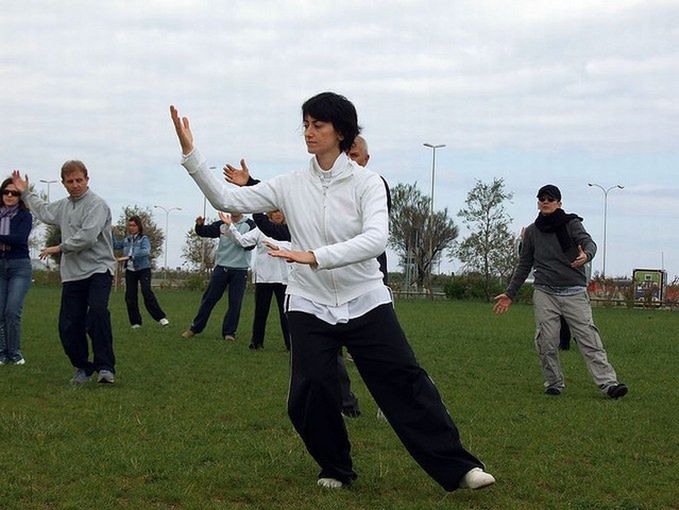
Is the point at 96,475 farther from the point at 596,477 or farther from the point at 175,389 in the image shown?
the point at 175,389

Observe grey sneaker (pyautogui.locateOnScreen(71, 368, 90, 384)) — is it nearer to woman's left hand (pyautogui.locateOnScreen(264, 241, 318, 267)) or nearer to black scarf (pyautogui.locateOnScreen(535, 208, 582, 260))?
black scarf (pyautogui.locateOnScreen(535, 208, 582, 260))

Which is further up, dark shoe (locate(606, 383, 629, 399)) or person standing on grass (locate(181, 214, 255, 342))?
person standing on grass (locate(181, 214, 255, 342))

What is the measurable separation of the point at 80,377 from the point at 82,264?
1.22 metres

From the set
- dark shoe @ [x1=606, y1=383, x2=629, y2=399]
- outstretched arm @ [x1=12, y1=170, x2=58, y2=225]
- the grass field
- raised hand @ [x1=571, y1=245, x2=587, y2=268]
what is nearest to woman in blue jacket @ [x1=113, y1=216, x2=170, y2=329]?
the grass field

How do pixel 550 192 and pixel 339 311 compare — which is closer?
pixel 339 311

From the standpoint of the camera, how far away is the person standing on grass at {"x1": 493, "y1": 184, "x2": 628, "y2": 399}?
10.2 meters

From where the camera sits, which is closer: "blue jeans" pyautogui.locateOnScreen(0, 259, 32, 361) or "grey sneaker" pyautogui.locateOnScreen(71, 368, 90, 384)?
"grey sneaker" pyautogui.locateOnScreen(71, 368, 90, 384)

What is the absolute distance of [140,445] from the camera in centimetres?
692

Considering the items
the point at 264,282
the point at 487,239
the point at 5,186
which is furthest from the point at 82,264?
the point at 487,239

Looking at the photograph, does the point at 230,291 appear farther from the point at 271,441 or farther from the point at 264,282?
the point at 271,441

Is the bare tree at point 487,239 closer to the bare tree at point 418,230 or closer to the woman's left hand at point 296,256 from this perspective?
the bare tree at point 418,230

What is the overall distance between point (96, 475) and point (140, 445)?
0.89 m

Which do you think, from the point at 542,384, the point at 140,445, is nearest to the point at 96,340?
the point at 140,445

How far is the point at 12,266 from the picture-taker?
11.5 metres
